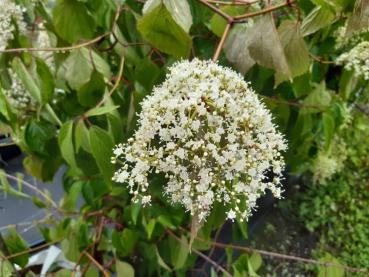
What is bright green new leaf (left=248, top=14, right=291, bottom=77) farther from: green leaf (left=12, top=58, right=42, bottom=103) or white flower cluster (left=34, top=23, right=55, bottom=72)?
white flower cluster (left=34, top=23, right=55, bottom=72)

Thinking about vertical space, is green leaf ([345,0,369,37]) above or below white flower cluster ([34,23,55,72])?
below

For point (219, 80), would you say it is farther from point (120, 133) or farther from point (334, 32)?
point (334, 32)

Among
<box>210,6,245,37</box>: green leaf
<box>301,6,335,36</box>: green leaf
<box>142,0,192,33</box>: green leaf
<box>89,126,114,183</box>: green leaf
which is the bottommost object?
<box>89,126,114,183</box>: green leaf

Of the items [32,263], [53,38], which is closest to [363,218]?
[32,263]

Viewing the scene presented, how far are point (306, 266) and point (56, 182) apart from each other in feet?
3.12

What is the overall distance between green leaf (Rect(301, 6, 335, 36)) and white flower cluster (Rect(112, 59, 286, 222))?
0.17 metres

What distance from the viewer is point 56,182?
1.67 m

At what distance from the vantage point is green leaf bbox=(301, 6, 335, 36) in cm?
57

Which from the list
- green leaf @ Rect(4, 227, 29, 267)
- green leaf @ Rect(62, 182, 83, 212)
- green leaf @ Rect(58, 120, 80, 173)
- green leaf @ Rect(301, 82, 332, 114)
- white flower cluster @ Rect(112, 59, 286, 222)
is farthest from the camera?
green leaf @ Rect(62, 182, 83, 212)

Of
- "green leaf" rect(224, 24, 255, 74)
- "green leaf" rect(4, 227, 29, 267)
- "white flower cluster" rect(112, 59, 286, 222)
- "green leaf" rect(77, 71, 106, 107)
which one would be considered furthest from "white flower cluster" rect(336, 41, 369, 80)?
"green leaf" rect(4, 227, 29, 267)

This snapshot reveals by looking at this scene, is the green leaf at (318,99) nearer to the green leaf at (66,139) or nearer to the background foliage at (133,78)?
the background foliage at (133,78)

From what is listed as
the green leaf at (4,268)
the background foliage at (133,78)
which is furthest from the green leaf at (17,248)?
the green leaf at (4,268)

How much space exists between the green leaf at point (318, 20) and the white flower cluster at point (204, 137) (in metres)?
0.17

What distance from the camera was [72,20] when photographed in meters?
0.77
